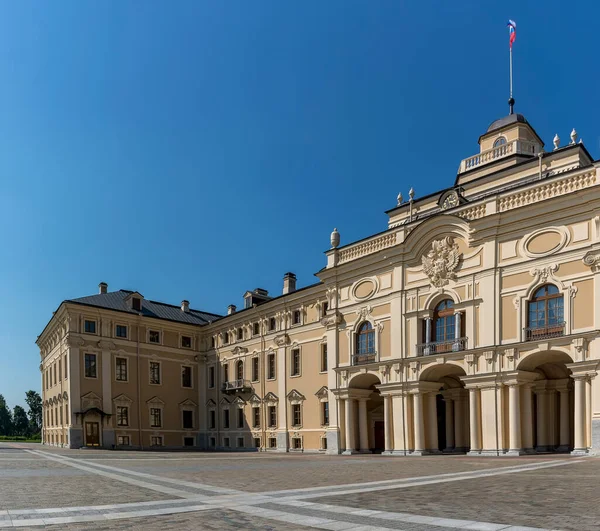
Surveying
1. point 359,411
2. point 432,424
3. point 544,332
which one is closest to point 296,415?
point 359,411

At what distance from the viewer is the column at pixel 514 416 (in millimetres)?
29469

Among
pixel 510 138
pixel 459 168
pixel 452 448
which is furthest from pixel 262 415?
pixel 510 138

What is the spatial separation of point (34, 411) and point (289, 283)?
112139 millimetres

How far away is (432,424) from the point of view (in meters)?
35.1

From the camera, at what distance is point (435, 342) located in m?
34.1

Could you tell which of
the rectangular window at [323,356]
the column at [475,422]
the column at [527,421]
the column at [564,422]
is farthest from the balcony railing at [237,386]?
the column at [564,422]

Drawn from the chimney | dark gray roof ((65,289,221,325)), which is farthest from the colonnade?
dark gray roof ((65,289,221,325))

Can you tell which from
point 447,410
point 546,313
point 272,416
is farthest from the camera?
point 272,416

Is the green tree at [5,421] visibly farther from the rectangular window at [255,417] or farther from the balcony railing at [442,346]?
the balcony railing at [442,346]

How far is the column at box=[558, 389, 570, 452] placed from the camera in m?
31.0

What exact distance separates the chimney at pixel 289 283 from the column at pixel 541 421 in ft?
77.5

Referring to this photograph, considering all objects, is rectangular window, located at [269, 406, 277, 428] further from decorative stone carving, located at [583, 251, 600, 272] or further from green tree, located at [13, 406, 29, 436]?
green tree, located at [13, 406, 29, 436]

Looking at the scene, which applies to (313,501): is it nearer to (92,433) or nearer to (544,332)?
(544,332)

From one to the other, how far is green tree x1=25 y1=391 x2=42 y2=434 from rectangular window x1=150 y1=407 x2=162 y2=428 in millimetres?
95357
